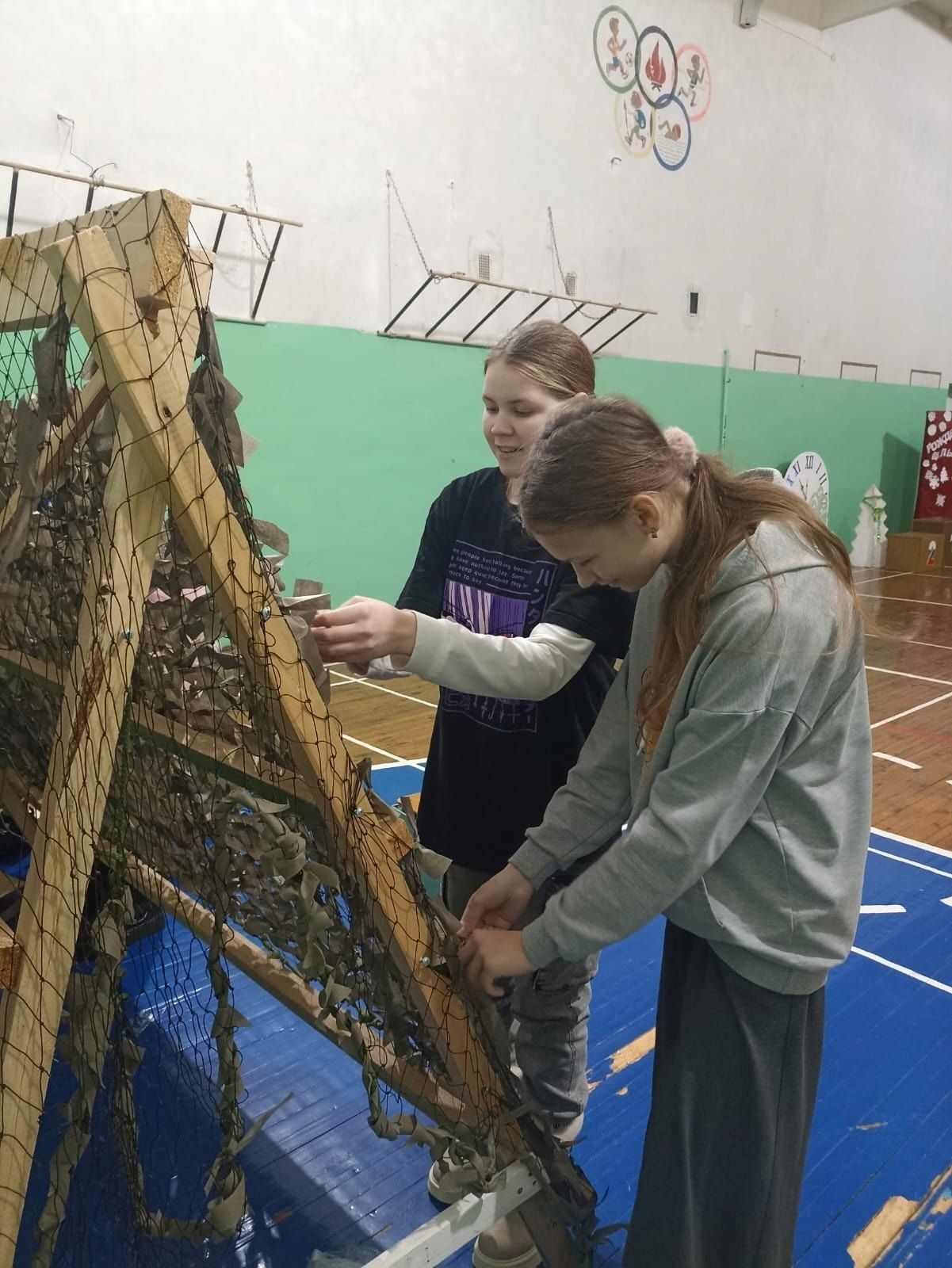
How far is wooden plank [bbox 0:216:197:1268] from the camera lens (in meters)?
0.84

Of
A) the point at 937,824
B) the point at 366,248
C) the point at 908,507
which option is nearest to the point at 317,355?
the point at 366,248

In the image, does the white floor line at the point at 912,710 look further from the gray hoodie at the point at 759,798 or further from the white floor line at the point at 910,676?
the gray hoodie at the point at 759,798

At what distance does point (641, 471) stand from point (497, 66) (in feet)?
18.6

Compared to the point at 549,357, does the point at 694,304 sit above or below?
above

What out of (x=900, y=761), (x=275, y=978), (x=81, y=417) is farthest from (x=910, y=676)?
(x=81, y=417)

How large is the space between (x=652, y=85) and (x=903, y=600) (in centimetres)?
452

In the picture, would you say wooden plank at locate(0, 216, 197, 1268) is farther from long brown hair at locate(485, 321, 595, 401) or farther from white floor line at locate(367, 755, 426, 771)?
white floor line at locate(367, 755, 426, 771)

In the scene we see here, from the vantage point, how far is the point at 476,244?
222 inches

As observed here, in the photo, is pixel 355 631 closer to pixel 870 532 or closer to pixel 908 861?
pixel 908 861

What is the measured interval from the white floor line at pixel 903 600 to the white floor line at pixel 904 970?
5.63 metres

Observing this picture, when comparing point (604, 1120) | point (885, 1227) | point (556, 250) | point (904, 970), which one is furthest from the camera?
point (556, 250)

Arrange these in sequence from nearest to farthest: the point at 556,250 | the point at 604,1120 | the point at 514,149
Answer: the point at 604,1120
the point at 514,149
the point at 556,250

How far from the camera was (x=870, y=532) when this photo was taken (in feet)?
31.2

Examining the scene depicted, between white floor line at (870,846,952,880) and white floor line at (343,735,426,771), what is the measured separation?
1655 mm
